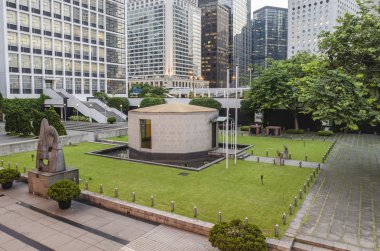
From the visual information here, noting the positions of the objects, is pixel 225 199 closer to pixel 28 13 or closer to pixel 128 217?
pixel 128 217

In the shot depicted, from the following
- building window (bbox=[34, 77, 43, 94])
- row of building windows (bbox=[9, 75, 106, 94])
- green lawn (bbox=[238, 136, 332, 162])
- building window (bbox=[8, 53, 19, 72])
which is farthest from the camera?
building window (bbox=[34, 77, 43, 94])

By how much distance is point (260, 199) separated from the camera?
18.0 m

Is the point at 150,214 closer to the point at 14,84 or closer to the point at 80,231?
the point at 80,231

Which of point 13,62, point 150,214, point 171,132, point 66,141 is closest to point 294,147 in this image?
point 171,132

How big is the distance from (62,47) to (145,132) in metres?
56.1

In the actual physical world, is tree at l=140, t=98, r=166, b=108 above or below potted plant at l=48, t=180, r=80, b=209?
above

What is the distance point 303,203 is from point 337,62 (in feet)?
35.5

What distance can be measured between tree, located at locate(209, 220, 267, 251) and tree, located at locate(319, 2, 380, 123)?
12085mm

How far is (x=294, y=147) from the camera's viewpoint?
36.7 meters

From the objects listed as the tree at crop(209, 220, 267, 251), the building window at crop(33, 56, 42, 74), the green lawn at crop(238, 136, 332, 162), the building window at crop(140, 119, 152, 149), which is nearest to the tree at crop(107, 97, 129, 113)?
the building window at crop(33, 56, 42, 74)

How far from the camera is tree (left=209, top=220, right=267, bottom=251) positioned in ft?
36.6

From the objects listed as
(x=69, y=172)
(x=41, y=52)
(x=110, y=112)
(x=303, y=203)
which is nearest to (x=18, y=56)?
(x=41, y=52)

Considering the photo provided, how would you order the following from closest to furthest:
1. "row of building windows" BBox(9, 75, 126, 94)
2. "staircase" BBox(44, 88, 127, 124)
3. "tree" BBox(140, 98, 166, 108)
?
"staircase" BBox(44, 88, 127, 124)
"tree" BBox(140, 98, 166, 108)
"row of building windows" BBox(9, 75, 126, 94)

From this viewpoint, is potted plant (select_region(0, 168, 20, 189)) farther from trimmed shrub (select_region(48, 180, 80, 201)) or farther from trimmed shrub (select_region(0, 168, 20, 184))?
trimmed shrub (select_region(48, 180, 80, 201))
